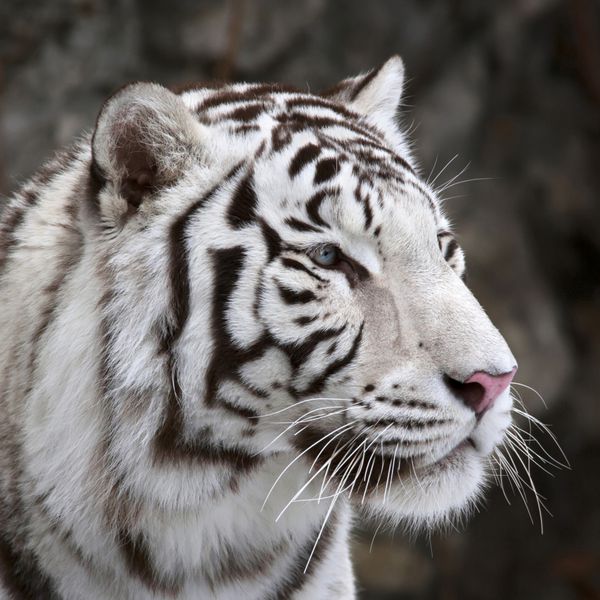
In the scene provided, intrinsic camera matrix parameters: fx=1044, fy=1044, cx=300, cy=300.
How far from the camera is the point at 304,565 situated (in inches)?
67.1

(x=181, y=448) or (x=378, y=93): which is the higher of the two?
(x=378, y=93)

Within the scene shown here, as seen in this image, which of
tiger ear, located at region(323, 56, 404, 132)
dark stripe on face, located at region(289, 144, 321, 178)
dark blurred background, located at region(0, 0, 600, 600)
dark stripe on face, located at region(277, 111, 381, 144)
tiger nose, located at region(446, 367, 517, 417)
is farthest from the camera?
dark blurred background, located at region(0, 0, 600, 600)

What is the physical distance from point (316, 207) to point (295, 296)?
0.13 m

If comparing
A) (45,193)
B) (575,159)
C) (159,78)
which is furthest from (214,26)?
(45,193)

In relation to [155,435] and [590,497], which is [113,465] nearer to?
[155,435]

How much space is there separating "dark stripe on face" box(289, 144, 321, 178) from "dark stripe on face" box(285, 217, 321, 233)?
74 mm

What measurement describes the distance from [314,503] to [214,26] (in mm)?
2790

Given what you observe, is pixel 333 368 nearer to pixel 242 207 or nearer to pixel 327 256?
pixel 327 256

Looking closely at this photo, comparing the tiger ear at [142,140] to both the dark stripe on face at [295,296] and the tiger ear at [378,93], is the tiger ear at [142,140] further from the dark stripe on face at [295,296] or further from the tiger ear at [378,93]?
the tiger ear at [378,93]

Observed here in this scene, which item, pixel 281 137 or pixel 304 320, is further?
pixel 281 137

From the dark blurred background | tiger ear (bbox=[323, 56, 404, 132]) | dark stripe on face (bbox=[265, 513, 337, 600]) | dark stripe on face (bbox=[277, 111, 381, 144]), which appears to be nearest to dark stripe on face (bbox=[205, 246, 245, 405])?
dark stripe on face (bbox=[277, 111, 381, 144])

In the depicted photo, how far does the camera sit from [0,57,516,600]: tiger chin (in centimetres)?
144

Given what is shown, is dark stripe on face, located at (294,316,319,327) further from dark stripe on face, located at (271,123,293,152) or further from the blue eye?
dark stripe on face, located at (271,123,293,152)

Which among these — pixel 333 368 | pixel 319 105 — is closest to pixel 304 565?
pixel 333 368
